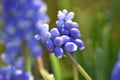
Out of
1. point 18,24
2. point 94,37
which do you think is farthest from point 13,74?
point 94,37

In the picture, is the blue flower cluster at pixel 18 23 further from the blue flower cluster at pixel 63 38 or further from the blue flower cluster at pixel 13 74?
the blue flower cluster at pixel 63 38

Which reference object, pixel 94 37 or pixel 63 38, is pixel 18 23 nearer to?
pixel 63 38

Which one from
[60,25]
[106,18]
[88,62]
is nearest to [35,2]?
[60,25]

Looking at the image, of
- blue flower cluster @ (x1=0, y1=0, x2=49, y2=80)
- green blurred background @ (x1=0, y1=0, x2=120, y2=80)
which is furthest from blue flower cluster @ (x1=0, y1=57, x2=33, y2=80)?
green blurred background @ (x1=0, y1=0, x2=120, y2=80)

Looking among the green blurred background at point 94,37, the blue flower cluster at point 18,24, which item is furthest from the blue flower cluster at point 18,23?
the green blurred background at point 94,37

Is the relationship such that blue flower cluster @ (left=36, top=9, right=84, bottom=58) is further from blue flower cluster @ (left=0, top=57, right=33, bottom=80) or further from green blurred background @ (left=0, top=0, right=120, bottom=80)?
green blurred background @ (left=0, top=0, right=120, bottom=80)

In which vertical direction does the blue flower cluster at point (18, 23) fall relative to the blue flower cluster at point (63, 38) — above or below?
above

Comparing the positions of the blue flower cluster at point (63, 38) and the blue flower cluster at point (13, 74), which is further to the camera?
the blue flower cluster at point (13, 74)
